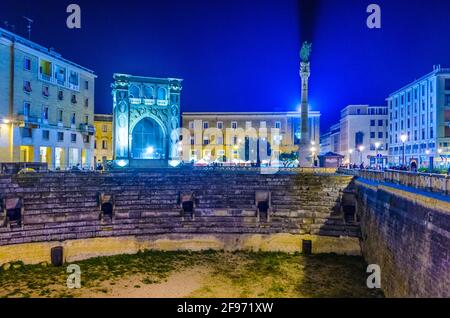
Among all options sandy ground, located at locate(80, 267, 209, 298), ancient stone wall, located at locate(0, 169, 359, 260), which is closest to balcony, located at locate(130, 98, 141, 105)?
ancient stone wall, located at locate(0, 169, 359, 260)

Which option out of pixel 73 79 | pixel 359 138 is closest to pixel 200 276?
pixel 73 79

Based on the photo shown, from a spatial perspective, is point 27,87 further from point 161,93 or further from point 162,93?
point 162,93

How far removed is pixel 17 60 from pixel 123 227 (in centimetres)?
2513

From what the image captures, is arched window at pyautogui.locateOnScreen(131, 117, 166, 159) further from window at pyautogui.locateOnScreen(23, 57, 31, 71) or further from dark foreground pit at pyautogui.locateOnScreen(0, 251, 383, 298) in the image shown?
dark foreground pit at pyautogui.locateOnScreen(0, 251, 383, 298)

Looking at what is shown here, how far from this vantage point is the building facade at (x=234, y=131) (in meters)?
78.4

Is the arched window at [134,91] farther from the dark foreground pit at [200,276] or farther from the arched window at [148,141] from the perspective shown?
the dark foreground pit at [200,276]

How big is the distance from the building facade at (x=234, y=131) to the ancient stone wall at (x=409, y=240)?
57.7 meters

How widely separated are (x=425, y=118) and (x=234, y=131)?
3675 cm

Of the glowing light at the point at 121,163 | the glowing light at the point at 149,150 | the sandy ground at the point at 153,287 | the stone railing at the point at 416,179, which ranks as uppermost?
the glowing light at the point at 149,150

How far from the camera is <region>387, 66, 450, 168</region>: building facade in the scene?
187 feet

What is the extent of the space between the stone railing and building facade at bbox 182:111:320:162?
5515 centimetres

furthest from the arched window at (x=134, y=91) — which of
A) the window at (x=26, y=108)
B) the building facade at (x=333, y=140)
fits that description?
the building facade at (x=333, y=140)

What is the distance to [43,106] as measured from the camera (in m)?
41.4
